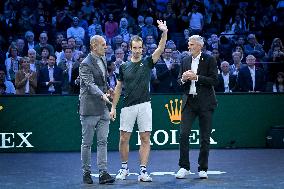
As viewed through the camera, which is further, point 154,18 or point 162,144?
point 154,18

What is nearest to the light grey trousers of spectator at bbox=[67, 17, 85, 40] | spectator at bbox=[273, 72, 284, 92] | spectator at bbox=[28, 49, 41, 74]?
spectator at bbox=[28, 49, 41, 74]

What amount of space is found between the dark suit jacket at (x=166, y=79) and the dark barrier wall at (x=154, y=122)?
0.87 meters

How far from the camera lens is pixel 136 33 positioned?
21.4 m

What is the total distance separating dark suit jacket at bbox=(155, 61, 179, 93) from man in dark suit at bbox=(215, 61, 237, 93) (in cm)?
97

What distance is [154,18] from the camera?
22703 millimetres

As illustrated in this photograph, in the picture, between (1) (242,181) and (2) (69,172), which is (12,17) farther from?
(1) (242,181)

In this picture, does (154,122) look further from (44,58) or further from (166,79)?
(44,58)

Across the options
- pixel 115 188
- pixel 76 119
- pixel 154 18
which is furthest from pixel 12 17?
pixel 115 188

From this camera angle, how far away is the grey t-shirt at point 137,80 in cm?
1109

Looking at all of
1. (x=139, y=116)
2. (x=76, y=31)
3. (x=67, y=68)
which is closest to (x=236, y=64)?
(x=67, y=68)

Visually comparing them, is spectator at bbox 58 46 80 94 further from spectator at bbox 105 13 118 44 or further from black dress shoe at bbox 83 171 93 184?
black dress shoe at bbox 83 171 93 184

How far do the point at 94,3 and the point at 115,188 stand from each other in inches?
530

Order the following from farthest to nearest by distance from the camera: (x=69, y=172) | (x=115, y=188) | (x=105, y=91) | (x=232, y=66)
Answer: (x=232, y=66)
(x=69, y=172)
(x=105, y=91)
(x=115, y=188)

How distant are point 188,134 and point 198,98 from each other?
0.55 metres
